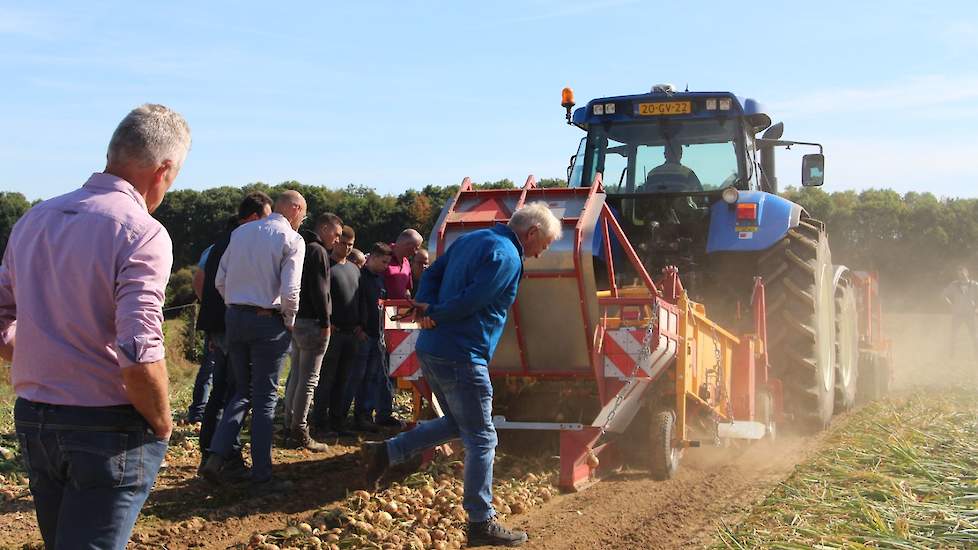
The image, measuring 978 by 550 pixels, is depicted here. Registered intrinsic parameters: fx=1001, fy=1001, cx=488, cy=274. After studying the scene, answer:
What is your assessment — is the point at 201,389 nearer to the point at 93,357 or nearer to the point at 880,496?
the point at 880,496

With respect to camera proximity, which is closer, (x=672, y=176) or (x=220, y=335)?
(x=220, y=335)

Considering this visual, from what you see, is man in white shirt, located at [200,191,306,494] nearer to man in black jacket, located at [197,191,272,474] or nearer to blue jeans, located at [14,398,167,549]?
man in black jacket, located at [197,191,272,474]

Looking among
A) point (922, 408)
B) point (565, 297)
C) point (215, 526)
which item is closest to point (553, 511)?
point (565, 297)

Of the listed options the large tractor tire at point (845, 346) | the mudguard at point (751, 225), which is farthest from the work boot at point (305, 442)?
the large tractor tire at point (845, 346)

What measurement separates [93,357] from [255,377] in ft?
10.8

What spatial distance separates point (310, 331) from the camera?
6.99m

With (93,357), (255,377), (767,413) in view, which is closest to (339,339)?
(255,377)

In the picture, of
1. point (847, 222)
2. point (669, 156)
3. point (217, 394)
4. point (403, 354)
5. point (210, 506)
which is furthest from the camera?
point (847, 222)

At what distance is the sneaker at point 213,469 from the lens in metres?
5.88

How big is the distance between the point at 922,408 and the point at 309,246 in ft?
18.8

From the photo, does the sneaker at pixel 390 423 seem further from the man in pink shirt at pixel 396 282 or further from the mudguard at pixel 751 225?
the mudguard at pixel 751 225

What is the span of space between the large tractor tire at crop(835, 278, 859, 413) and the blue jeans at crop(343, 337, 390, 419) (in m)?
4.15

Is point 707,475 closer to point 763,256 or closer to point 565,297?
point 565,297

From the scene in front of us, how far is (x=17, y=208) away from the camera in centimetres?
3155
